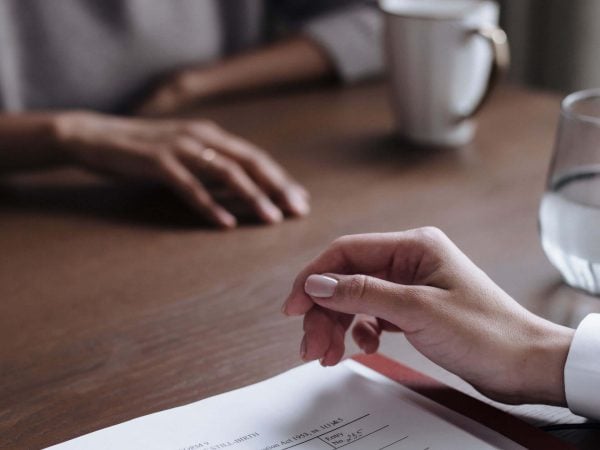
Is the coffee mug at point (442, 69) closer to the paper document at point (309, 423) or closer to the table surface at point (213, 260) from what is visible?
the table surface at point (213, 260)

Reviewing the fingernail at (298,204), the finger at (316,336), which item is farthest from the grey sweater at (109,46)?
the finger at (316,336)

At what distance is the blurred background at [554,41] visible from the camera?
5.15ft

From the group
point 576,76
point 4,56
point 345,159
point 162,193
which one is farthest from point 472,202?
point 576,76

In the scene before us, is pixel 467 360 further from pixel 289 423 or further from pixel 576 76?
pixel 576 76

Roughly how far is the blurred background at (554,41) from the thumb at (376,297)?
46.6 inches

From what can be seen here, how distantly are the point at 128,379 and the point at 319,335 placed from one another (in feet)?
0.45

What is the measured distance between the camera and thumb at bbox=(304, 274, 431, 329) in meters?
0.53

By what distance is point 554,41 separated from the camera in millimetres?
1632

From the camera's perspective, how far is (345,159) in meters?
1.00

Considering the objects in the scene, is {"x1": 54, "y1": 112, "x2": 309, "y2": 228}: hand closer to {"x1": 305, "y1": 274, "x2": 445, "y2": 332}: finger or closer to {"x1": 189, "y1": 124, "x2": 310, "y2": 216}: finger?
{"x1": 189, "y1": 124, "x2": 310, "y2": 216}: finger

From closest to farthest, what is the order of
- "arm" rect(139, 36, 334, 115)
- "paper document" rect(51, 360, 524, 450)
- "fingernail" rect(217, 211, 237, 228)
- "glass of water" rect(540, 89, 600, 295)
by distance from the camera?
1. "paper document" rect(51, 360, 524, 450)
2. "glass of water" rect(540, 89, 600, 295)
3. "fingernail" rect(217, 211, 237, 228)
4. "arm" rect(139, 36, 334, 115)

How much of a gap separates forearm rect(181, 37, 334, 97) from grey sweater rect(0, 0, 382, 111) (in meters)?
0.03

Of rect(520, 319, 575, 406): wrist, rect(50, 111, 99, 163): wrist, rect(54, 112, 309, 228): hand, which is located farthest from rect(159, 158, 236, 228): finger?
rect(520, 319, 575, 406): wrist

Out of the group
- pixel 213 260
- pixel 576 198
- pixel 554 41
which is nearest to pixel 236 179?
pixel 213 260
